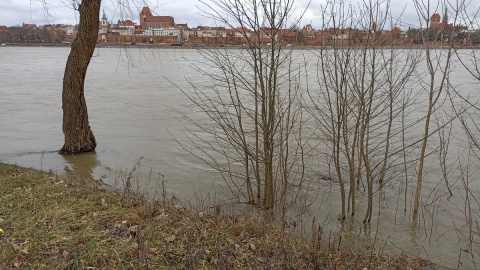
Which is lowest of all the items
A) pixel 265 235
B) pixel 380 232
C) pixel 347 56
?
pixel 380 232

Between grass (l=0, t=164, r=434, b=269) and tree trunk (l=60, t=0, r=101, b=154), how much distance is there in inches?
175

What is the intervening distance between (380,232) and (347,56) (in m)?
2.85

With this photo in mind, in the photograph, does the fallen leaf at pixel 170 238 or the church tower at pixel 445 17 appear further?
the church tower at pixel 445 17

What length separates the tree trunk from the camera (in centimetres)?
1048

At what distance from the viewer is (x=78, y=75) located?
10859mm

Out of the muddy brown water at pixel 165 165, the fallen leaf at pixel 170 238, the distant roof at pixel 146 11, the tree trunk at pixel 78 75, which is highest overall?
the distant roof at pixel 146 11

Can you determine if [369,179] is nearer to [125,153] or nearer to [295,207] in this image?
[295,207]

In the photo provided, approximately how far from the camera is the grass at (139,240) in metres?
4.57

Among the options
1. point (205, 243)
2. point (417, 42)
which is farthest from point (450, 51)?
point (205, 243)

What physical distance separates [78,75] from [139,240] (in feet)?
23.8

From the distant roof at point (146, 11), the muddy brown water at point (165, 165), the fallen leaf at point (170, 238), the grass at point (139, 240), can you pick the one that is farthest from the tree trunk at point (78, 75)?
the fallen leaf at point (170, 238)

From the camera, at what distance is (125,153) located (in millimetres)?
12664

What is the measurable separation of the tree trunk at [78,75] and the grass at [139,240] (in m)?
4.45

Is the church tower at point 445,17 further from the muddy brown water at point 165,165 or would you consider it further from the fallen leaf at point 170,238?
the fallen leaf at point 170,238
